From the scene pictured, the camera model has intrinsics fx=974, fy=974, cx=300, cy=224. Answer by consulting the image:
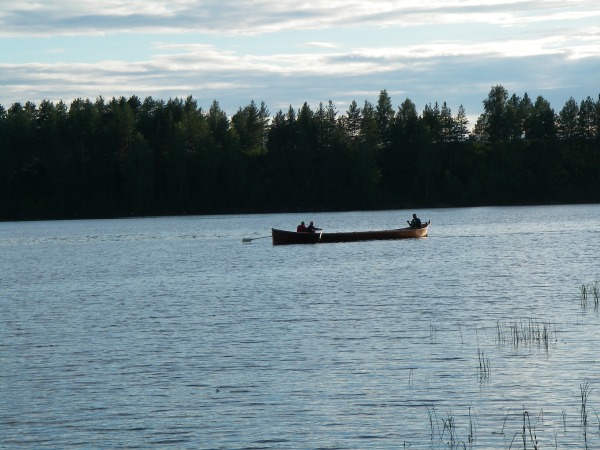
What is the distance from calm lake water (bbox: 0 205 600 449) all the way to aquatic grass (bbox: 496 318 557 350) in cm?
9

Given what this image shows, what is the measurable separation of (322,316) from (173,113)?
13771cm

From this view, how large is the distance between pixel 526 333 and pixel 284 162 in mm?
130117

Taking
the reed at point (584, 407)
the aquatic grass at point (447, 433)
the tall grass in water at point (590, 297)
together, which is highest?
the tall grass in water at point (590, 297)

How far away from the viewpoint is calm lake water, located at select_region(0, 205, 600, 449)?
65.2 feet

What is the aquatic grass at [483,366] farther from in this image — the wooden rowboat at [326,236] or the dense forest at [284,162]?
the dense forest at [284,162]

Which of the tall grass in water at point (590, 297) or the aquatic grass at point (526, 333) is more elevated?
the tall grass in water at point (590, 297)

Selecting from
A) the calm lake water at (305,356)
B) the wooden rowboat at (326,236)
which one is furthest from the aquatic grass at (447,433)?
the wooden rowboat at (326,236)

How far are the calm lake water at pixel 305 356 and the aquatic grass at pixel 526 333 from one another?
0.09 m

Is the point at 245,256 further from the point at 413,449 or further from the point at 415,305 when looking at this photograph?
the point at 413,449

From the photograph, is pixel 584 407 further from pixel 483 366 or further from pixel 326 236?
pixel 326 236

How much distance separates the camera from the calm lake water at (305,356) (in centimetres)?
1986

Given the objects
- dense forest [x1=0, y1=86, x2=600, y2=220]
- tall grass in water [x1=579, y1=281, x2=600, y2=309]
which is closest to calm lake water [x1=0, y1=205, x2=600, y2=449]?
tall grass in water [x1=579, y1=281, x2=600, y2=309]

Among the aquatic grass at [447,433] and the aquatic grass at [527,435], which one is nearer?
the aquatic grass at [527,435]

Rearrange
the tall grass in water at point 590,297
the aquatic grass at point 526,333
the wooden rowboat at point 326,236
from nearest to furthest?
the aquatic grass at point 526,333, the tall grass in water at point 590,297, the wooden rowboat at point 326,236
